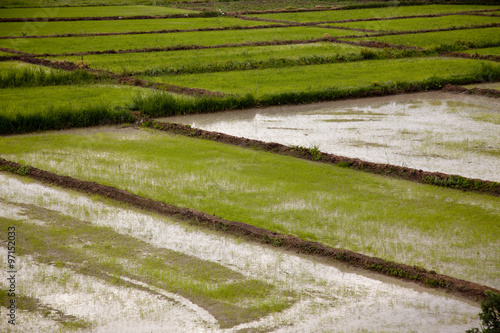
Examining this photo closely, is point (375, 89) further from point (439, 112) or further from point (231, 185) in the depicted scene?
point (231, 185)

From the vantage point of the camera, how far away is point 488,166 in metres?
9.25

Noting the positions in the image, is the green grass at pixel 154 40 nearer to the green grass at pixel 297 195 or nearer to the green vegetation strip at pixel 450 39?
the green vegetation strip at pixel 450 39

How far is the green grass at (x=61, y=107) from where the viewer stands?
1175 centimetres

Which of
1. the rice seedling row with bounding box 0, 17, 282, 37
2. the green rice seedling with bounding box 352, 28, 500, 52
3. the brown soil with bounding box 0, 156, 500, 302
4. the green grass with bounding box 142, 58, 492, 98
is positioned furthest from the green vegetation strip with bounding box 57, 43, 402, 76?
the brown soil with bounding box 0, 156, 500, 302

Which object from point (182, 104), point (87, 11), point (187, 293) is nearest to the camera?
point (187, 293)

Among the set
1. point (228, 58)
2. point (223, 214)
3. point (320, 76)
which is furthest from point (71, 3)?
point (223, 214)

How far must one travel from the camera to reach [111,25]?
2853cm

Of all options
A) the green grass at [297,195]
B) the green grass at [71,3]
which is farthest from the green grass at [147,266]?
the green grass at [71,3]

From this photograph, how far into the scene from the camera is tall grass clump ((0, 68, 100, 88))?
15531 mm

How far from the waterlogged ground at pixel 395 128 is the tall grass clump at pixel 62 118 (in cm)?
120

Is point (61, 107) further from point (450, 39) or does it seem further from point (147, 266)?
point (450, 39)

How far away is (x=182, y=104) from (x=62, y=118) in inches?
112

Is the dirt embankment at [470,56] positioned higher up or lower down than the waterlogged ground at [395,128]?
higher up

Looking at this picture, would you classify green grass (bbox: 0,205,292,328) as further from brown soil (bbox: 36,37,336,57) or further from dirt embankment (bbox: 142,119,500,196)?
brown soil (bbox: 36,37,336,57)
